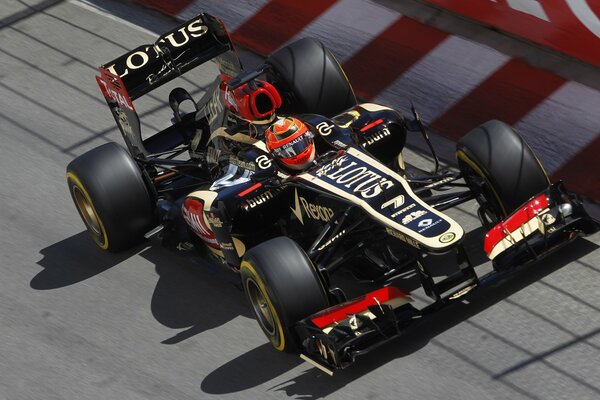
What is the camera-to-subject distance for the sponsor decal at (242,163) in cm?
902

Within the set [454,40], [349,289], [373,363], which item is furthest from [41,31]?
[373,363]

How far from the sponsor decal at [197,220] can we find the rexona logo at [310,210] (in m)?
0.66

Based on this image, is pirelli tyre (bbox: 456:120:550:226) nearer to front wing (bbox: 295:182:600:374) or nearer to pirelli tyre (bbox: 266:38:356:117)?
front wing (bbox: 295:182:600:374)

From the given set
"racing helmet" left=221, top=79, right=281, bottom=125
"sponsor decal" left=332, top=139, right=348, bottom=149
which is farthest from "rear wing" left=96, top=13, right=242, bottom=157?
"sponsor decal" left=332, top=139, right=348, bottom=149

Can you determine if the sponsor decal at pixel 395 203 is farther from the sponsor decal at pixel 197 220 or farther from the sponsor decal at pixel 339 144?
the sponsor decal at pixel 197 220

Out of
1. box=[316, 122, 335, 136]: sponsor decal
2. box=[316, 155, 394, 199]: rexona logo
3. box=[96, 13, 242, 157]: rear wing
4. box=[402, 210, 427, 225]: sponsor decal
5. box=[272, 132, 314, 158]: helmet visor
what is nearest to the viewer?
box=[402, 210, 427, 225]: sponsor decal

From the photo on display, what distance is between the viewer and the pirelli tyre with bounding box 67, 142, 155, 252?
376 inches

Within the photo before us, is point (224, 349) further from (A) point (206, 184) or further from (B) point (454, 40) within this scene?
(B) point (454, 40)

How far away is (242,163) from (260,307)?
1.22 m

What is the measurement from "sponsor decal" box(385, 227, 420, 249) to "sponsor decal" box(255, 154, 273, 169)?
1140 millimetres

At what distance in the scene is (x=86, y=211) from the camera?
1000 centimetres

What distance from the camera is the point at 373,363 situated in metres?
8.16

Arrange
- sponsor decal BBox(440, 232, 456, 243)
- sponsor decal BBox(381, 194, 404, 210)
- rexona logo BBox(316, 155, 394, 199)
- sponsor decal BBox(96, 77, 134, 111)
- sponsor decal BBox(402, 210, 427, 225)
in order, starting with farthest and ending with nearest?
1. sponsor decal BBox(96, 77, 134, 111)
2. rexona logo BBox(316, 155, 394, 199)
3. sponsor decal BBox(381, 194, 404, 210)
4. sponsor decal BBox(402, 210, 427, 225)
5. sponsor decal BBox(440, 232, 456, 243)

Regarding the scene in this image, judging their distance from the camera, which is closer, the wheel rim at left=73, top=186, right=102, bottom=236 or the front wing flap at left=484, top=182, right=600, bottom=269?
the front wing flap at left=484, top=182, right=600, bottom=269
